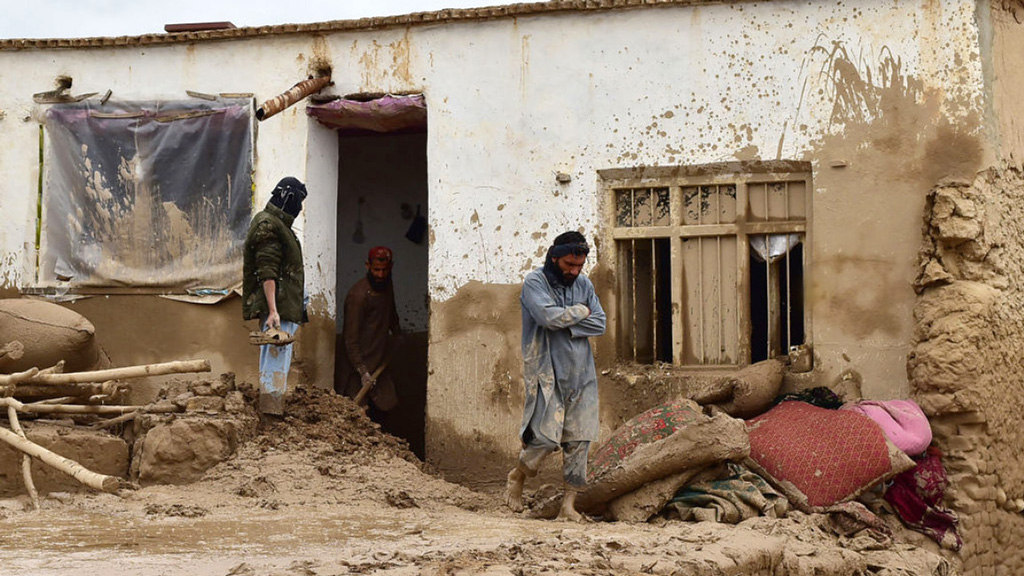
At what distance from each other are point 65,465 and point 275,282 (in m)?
2.00

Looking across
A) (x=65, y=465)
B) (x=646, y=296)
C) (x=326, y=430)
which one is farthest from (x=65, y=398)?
(x=646, y=296)

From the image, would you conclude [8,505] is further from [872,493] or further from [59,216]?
[872,493]

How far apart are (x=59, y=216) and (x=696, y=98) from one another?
538cm

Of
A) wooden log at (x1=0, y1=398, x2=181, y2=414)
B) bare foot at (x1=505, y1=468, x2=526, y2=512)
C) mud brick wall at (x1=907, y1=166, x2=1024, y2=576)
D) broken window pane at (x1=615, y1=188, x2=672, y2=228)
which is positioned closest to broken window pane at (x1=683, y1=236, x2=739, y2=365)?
broken window pane at (x1=615, y1=188, x2=672, y2=228)

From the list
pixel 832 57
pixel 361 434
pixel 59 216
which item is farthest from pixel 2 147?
pixel 832 57

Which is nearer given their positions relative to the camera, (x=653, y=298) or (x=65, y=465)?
(x=65, y=465)

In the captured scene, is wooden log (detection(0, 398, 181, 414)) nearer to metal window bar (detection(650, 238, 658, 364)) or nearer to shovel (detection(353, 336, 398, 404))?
shovel (detection(353, 336, 398, 404))

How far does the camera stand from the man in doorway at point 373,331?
36.9ft

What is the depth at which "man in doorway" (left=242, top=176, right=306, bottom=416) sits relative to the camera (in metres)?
8.91

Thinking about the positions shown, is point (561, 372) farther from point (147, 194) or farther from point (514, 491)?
point (147, 194)

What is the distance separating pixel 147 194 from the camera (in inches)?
431

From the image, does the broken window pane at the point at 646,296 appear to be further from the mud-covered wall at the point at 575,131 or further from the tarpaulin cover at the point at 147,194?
the tarpaulin cover at the point at 147,194

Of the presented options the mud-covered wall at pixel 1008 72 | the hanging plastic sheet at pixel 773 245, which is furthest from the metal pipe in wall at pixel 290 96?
the mud-covered wall at pixel 1008 72

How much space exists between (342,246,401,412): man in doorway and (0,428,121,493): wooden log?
142 inches
